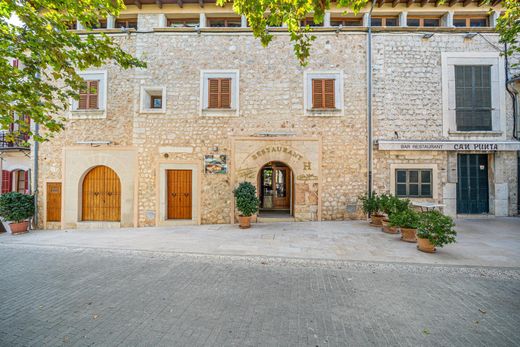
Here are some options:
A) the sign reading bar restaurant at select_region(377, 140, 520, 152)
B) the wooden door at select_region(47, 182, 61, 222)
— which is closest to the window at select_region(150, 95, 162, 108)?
the wooden door at select_region(47, 182, 61, 222)

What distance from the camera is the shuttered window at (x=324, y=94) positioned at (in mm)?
9805

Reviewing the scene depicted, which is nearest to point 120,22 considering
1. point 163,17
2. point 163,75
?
point 163,17

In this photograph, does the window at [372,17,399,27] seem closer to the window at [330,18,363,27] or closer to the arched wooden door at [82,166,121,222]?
the window at [330,18,363,27]

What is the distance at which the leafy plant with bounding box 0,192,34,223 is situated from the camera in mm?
8625

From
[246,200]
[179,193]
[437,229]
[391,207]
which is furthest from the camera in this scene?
[179,193]

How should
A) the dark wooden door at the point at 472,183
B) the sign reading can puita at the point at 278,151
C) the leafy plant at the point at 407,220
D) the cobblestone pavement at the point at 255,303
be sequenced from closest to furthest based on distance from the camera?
the cobblestone pavement at the point at 255,303 < the leafy plant at the point at 407,220 < the sign reading can puita at the point at 278,151 < the dark wooden door at the point at 472,183

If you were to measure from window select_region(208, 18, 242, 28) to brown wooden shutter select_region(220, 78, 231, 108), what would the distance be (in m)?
3.10

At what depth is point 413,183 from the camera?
9914mm

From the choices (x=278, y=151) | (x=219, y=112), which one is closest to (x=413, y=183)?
(x=278, y=151)

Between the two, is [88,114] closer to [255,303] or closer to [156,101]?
[156,101]

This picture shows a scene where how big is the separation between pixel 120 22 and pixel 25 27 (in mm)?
7770

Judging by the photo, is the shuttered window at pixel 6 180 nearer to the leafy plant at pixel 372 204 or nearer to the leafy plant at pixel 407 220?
the leafy plant at pixel 372 204

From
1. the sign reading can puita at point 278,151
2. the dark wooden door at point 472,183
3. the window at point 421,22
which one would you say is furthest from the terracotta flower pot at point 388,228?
the window at point 421,22

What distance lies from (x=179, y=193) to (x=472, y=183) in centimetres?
1305
